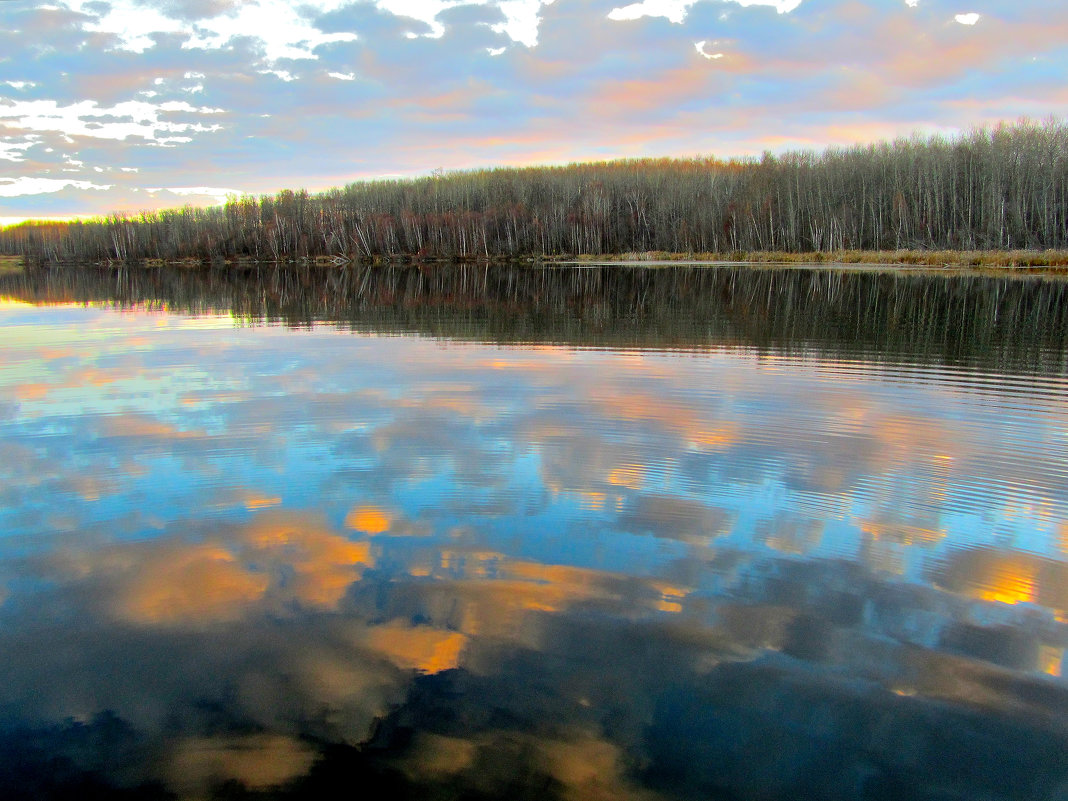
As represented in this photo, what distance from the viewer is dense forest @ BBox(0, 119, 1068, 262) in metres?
79.9

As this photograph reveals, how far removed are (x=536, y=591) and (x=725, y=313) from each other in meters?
22.8

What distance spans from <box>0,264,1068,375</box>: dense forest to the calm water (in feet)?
18.8

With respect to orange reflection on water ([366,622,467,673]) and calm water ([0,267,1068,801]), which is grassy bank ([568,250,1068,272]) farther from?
orange reflection on water ([366,622,467,673])

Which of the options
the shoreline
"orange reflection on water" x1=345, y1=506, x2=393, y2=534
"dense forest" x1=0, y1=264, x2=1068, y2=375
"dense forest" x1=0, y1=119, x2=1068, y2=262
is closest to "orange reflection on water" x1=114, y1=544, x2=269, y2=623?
"orange reflection on water" x1=345, y1=506, x2=393, y2=534

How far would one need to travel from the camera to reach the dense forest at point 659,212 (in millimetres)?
79875

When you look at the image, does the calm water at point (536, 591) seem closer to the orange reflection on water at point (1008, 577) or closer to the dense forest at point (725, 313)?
the orange reflection on water at point (1008, 577)

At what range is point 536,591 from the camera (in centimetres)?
591

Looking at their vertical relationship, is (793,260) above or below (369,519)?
above

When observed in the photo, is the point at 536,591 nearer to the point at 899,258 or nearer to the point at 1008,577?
the point at 1008,577

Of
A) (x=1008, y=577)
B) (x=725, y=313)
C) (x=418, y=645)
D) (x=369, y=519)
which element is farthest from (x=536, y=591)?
(x=725, y=313)

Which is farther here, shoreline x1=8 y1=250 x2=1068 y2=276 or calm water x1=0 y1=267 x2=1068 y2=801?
shoreline x1=8 y1=250 x2=1068 y2=276

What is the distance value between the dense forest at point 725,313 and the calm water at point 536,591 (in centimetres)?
573

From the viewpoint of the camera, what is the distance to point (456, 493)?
811cm

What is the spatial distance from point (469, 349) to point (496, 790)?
15438 mm
